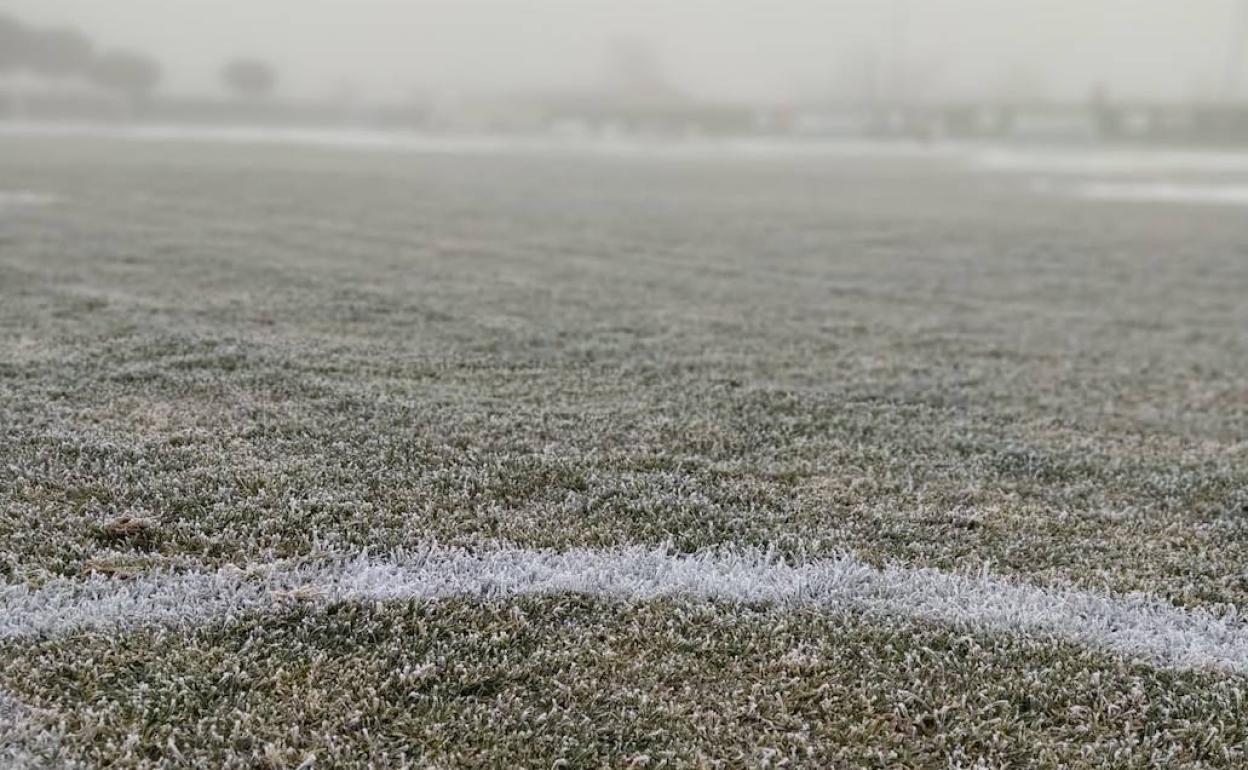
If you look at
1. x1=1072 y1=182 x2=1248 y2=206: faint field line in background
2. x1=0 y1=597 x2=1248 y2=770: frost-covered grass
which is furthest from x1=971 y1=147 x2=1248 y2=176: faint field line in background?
x1=0 y1=597 x2=1248 y2=770: frost-covered grass

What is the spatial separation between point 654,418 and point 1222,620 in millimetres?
1456

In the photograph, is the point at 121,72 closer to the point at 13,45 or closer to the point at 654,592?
the point at 13,45

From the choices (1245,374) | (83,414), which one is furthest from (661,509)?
(1245,374)

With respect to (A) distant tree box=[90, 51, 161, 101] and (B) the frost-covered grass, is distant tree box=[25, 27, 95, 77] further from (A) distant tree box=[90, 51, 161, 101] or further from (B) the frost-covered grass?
(B) the frost-covered grass

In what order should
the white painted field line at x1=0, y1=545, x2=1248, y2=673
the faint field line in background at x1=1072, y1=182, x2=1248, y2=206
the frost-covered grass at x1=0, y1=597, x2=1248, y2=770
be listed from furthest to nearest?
the faint field line in background at x1=1072, y1=182, x2=1248, y2=206 → the white painted field line at x1=0, y1=545, x2=1248, y2=673 → the frost-covered grass at x1=0, y1=597, x2=1248, y2=770

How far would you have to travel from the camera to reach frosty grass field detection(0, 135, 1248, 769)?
1474 millimetres

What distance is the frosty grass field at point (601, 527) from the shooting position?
1.47m

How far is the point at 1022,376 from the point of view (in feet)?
11.8

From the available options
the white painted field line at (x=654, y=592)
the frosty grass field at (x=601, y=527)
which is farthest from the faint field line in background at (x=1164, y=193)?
the white painted field line at (x=654, y=592)

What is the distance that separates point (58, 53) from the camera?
117 ft

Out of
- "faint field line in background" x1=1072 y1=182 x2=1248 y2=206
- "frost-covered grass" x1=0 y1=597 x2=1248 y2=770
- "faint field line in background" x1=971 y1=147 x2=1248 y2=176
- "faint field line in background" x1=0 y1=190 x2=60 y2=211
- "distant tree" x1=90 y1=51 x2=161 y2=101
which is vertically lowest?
"frost-covered grass" x1=0 y1=597 x2=1248 y2=770

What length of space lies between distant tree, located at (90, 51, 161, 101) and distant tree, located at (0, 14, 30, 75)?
218 centimetres

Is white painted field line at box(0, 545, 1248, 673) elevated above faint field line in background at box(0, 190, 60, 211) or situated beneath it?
situated beneath

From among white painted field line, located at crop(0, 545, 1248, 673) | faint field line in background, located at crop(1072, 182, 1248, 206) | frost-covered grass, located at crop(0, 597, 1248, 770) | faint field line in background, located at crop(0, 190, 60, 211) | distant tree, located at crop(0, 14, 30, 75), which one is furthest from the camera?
distant tree, located at crop(0, 14, 30, 75)
